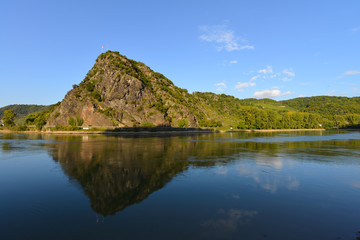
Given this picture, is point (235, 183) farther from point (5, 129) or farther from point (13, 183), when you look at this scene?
point (5, 129)

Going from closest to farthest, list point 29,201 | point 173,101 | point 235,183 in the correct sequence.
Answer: point 29,201
point 235,183
point 173,101

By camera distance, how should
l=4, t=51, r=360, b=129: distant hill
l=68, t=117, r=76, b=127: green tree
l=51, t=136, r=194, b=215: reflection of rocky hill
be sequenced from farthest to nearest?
l=4, t=51, r=360, b=129: distant hill → l=68, t=117, r=76, b=127: green tree → l=51, t=136, r=194, b=215: reflection of rocky hill

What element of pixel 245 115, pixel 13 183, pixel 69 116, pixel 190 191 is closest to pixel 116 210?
pixel 190 191

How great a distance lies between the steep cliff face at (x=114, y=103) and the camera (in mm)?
138125

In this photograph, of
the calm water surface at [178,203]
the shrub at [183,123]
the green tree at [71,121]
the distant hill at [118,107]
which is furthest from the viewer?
the shrub at [183,123]

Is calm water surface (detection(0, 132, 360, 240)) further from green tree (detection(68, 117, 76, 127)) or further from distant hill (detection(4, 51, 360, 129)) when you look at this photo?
distant hill (detection(4, 51, 360, 129))

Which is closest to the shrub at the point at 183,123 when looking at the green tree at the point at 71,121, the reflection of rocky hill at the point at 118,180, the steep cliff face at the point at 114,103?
the steep cliff face at the point at 114,103

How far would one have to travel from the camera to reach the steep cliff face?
138m

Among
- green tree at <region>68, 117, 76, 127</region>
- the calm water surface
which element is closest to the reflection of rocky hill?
the calm water surface

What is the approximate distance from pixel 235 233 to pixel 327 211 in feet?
21.1

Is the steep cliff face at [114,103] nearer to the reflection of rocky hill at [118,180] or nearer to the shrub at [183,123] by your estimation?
the shrub at [183,123]

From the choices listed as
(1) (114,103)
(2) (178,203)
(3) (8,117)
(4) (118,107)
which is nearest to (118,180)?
(2) (178,203)

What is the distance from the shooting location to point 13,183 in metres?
17.1

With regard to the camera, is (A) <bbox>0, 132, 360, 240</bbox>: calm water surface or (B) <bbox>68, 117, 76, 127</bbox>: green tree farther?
(B) <bbox>68, 117, 76, 127</bbox>: green tree
